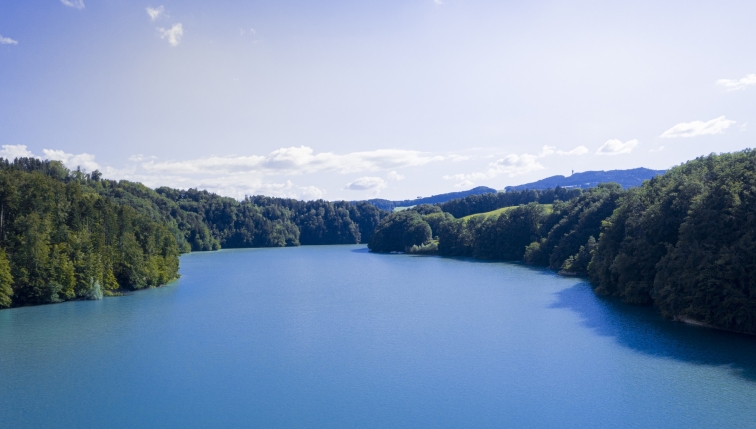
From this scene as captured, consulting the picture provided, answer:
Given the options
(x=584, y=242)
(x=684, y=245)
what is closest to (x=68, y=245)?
(x=684, y=245)

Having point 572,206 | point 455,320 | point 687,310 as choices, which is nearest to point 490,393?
point 455,320

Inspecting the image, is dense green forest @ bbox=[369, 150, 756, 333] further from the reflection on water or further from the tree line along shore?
the reflection on water

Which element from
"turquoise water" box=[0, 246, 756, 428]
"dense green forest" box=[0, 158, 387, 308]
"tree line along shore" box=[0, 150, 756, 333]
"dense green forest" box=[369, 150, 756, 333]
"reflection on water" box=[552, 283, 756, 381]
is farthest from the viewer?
"dense green forest" box=[0, 158, 387, 308]

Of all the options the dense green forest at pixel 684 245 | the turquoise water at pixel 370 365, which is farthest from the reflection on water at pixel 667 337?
the dense green forest at pixel 684 245

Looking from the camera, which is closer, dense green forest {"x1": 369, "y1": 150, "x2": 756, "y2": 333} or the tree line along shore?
dense green forest {"x1": 369, "y1": 150, "x2": 756, "y2": 333}

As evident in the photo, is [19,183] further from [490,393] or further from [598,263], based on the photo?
[598,263]

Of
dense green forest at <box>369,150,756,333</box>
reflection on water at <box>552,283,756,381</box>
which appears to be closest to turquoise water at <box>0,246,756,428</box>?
reflection on water at <box>552,283,756,381</box>

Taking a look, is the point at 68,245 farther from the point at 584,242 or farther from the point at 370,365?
the point at 584,242

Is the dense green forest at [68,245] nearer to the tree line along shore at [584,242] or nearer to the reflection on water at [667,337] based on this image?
the tree line along shore at [584,242]
